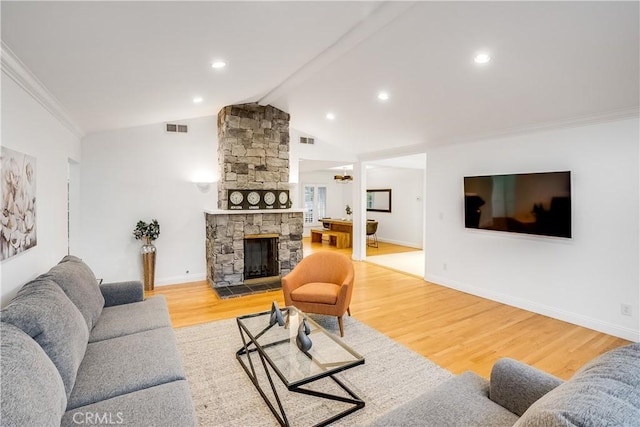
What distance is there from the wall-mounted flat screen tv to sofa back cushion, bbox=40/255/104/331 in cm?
469

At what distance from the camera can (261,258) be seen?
18.7ft

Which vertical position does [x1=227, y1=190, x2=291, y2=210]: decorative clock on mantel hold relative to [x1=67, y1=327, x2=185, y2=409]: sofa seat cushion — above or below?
above

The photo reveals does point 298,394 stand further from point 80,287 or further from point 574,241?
point 574,241

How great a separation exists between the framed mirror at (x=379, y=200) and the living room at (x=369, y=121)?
13.8 feet

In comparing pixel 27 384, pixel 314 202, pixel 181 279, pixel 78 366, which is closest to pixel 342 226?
pixel 314 202

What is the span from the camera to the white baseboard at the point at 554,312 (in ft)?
11.2

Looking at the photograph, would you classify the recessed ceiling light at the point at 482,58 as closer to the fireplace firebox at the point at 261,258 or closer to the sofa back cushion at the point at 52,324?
the sofa back cushion at the point at 52,324

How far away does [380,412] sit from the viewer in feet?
7.19

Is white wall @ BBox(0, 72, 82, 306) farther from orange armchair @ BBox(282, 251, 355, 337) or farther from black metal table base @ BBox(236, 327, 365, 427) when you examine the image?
orange armchair @ BBox(282, 251, 355, 337)

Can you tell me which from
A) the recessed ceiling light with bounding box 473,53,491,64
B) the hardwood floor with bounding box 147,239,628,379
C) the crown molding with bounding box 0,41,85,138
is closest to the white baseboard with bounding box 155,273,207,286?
the hardwood floor with bounding box 147,239,628,379

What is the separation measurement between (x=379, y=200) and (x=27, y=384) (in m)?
10.2

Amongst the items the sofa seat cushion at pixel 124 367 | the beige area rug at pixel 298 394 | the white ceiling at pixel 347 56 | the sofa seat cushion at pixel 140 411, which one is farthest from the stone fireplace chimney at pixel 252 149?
the sofa seat cushion at pixel 140 411

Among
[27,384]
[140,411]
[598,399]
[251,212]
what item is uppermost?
[251,212]

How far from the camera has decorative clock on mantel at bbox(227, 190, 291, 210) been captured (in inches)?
209
